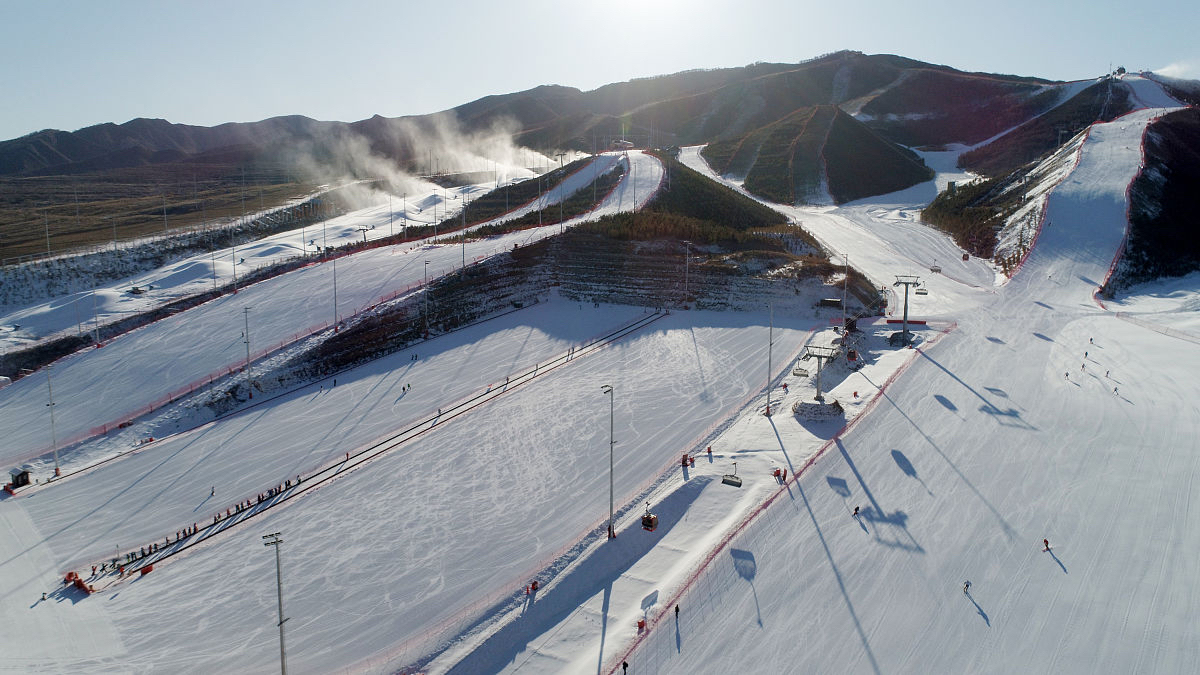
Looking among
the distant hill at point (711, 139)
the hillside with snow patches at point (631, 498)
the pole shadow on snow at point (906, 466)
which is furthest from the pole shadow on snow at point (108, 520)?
the distant hill at point (711, 139)

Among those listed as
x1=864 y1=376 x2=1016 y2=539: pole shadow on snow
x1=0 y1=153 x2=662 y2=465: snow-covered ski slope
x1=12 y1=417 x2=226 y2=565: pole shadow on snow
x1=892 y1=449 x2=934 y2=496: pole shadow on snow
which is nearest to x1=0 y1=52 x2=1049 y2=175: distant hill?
x1=0 y1=153 x2=662 y2=465: snow-covered ski slope

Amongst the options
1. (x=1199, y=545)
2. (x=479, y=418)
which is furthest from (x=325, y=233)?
(x=1199, y=545)

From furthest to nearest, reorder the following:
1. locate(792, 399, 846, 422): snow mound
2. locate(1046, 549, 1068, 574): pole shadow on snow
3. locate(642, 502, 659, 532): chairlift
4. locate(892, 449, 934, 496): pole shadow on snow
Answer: locate(792, 399, 846, 422): snow mound < locate(892, 449, 934, 496): pole shadow on snow < locate(642, 502, 659, 532): chairlift < locate(1046, 549, 1068, 574): pole shadow on snow

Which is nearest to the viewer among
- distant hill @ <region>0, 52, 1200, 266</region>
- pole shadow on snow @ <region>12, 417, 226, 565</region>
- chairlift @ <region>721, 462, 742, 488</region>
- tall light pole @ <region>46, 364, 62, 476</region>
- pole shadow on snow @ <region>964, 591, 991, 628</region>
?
pole shadow on snow @ <region>964, 591, 991, 628</region>

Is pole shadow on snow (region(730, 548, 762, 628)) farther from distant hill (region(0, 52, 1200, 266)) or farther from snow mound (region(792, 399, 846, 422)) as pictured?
distant hill (region(0, 52, 1200, 266))

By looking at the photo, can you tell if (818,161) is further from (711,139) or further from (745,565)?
(745,565)

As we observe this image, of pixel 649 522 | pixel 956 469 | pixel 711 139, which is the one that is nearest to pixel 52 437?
pixel 649 522

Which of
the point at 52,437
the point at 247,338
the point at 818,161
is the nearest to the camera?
the point at 52,437
